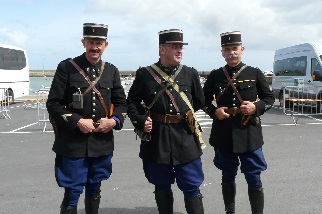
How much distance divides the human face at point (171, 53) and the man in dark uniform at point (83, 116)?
0.54 meters

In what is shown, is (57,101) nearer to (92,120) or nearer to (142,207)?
(92,120)

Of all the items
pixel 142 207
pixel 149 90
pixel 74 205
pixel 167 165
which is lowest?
pixel 142 207

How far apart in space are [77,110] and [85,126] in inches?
→ 8.3

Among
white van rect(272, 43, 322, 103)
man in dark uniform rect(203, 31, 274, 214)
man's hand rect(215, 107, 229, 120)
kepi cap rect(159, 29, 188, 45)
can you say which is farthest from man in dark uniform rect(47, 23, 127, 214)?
white van rect(272, 43, 322, 103)

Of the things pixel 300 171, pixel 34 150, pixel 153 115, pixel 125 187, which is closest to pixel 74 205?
pixel 153 115

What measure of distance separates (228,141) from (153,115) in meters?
0.88

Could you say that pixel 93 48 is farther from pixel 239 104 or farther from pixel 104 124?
pixel 239 104

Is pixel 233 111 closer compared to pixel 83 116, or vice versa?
pixel 83 116

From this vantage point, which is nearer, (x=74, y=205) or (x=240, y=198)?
(x=74, y=205)

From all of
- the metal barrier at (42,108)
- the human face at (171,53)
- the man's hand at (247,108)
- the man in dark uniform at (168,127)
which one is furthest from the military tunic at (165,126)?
the metal barrier at (42,108)

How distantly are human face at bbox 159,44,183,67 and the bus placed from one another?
1895cm

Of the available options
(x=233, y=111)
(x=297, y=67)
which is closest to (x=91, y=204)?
(x=233, y=111)

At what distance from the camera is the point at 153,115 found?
3.94 metres

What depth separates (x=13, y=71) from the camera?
2361cm
